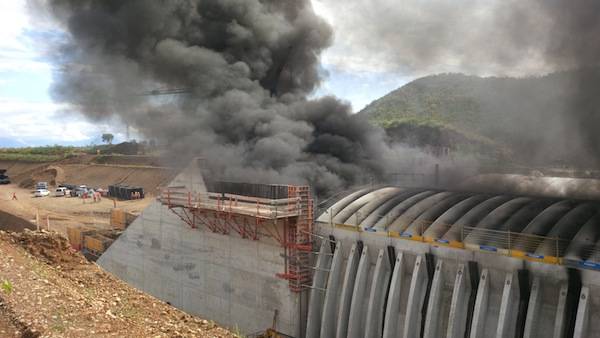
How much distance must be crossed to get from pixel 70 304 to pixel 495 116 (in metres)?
65.8

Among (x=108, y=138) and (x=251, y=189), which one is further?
(x=108, y=138)

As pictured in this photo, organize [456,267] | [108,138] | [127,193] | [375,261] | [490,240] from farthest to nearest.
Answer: [108,138], [127,193], [375,261], [456,267], [490,240]

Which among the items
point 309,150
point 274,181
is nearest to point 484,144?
point 309,150

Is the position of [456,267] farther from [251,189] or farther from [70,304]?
[70,304]

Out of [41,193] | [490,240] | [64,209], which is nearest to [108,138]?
[41,193]

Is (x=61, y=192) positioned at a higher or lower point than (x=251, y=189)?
lower

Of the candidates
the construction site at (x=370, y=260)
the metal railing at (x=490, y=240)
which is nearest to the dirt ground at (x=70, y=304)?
the construction site at (x=370, y=260)

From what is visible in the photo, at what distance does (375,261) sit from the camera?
1581 centimetres

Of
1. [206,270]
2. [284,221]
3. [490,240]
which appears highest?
[490,240]

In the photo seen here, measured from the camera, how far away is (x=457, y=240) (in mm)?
Answer: 13977

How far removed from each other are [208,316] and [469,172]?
579 inches

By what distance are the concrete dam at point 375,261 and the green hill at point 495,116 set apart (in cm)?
506

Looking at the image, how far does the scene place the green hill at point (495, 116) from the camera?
63.3 feet

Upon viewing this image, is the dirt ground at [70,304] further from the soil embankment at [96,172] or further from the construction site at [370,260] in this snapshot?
the soil embankment at [96,172]
